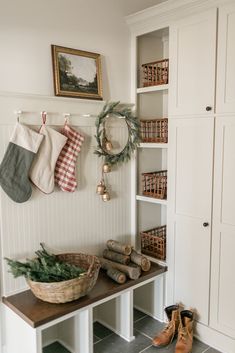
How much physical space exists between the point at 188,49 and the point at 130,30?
0.60 metres

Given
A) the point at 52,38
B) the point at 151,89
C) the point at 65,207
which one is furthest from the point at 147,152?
the point at 52,38

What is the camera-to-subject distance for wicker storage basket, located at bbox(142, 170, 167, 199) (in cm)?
254

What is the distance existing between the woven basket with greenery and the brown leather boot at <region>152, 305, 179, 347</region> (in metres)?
0.69

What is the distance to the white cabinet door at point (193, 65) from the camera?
2.11 metres

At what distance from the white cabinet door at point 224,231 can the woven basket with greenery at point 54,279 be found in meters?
0.82

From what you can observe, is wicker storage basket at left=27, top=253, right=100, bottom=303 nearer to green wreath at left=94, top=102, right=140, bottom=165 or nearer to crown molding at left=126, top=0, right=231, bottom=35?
green wreath at left=94, top=102, right=140, bottom=165

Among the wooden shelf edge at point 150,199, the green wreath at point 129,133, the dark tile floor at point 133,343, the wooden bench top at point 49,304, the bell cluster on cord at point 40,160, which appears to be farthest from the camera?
the wooden shelf edge at point 150,199

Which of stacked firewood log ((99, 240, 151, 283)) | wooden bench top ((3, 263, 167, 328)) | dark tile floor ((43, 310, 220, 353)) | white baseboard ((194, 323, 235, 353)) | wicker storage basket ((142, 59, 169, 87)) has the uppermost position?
wicker storage basket ((142, 59, 169, 87))

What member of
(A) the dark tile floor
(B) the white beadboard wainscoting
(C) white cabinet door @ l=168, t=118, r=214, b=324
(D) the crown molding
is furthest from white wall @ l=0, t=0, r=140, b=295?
(A) the dark tile floor

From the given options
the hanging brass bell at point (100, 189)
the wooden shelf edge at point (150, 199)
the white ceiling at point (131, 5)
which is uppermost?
the white ceiling at point (131, 5)

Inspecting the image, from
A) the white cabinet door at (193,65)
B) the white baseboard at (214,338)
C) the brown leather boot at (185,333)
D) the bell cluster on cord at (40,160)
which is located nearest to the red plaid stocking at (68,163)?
the bell cluster on cord at (40,160)

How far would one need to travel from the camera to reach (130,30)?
2.60m

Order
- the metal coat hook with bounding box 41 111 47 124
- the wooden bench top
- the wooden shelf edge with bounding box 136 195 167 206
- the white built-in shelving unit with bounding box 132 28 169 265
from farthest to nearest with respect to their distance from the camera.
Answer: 1. the white built-in shelving unit with bounding box 132 28 169 265
2. the wooden shelf edge with bounding box 136 195 167 206
3. the metal coat hook with bounding box 41 111 47 124
4. the wooden bench top

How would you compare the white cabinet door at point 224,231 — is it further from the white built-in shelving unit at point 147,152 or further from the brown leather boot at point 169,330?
the white built-in shelving unit at point 147,152
